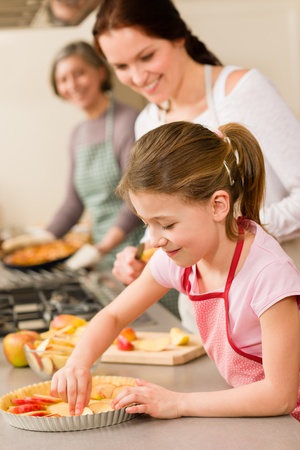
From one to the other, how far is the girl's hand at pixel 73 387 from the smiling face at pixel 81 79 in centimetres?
231

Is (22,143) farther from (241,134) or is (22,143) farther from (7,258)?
(241,134)

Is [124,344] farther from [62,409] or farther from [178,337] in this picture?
[62,409]

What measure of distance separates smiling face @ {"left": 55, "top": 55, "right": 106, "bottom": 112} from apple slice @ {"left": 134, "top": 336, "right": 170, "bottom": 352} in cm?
200

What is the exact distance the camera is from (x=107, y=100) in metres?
3.51

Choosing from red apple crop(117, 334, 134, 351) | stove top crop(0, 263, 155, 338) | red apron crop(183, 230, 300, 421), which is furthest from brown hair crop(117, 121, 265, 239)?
stove top crop(0, 263, 155, 338)

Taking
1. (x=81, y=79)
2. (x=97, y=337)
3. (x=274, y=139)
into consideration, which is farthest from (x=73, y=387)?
(x=81, y=79)

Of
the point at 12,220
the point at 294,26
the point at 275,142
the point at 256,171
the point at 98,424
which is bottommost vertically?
the point at 12,220

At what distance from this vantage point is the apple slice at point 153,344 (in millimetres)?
1643

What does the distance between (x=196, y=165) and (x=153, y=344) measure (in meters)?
0.55

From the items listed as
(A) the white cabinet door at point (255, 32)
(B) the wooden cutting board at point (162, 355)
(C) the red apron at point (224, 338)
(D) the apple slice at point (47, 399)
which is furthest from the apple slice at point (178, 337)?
(A) the white cabinet door at point (255, 32)

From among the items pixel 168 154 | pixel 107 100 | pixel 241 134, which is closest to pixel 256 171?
pixel 241 134

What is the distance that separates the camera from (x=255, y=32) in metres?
4.18

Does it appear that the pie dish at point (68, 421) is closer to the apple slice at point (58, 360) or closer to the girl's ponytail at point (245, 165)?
the apple slice at point (58, 360)

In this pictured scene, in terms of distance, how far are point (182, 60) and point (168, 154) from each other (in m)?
0.75
